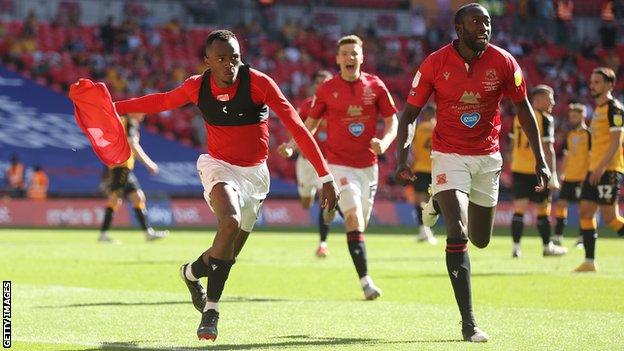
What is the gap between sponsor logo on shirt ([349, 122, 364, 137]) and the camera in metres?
14.2

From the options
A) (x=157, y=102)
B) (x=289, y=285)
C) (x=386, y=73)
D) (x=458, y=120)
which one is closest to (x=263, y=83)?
(x=157, y=102)

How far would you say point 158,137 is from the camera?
4003 centimetres

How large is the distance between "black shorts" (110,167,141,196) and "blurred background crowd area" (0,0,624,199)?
15.0m

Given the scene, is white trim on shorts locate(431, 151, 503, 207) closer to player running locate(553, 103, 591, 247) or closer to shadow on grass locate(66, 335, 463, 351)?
shadow on grass locate(66, 335, 463, 351)

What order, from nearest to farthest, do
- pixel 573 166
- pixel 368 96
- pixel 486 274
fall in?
pixel 368 96 → pixel 486 274 → pixel 573 166

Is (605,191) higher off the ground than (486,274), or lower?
higher

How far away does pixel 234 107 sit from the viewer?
9883 mm

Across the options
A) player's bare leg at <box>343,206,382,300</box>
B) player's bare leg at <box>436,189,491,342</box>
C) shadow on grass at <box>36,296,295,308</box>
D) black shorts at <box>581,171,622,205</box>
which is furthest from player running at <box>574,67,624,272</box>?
player's bare leg at <box>436,189,491,342</box>

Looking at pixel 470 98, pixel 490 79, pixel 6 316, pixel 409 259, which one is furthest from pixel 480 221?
pixel 409 259

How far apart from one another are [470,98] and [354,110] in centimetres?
412

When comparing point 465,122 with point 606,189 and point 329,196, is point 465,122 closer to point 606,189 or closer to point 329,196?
point 329,196

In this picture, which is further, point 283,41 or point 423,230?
point 283,41

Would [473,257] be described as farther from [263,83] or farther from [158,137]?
[158,137]

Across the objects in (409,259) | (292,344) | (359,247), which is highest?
(292,344)
